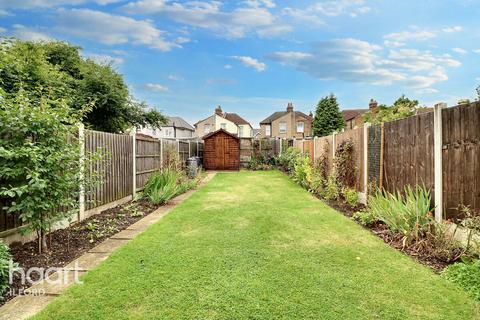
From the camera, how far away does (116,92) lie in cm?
1614

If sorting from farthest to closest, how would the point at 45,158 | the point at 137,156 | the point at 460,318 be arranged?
the point at 137,156 < the point at 45,158 < the point at 460,318

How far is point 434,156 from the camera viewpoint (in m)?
3.94

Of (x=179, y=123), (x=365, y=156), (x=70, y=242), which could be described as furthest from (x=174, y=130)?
(x=70, y=242)

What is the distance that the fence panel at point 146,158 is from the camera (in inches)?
310

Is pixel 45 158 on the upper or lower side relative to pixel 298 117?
lower

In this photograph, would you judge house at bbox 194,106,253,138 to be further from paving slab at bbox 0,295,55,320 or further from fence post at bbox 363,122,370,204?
paving slab at bbox 0,295,55,320

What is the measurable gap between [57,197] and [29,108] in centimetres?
121

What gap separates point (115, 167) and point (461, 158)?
666cm

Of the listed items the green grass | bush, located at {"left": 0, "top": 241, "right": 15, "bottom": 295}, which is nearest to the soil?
bush, located at {"left": 0, "top": 241, "right": 15, "bottom": 295}

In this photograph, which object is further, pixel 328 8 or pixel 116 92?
pixel 116 92

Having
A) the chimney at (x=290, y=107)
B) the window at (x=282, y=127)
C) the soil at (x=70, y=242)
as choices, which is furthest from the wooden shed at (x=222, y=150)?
the chimney at (x=290, y=107)

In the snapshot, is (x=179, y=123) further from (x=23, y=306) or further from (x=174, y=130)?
(x=23, y=306)

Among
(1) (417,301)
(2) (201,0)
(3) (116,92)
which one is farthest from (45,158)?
(3) (116,92)

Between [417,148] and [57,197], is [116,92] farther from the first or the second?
[417,148]
